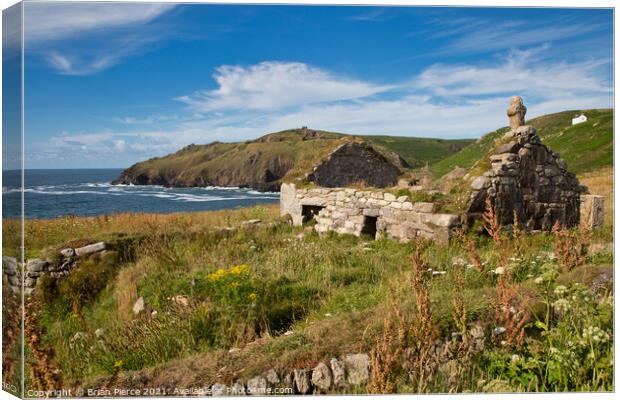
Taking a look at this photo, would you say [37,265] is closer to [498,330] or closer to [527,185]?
[498,330]

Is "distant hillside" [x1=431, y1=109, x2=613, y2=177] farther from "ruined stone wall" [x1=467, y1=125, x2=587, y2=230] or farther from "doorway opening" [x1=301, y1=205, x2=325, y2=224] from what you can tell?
"doorway opening" [x1=301, y1=205, x2=325, y2=224]

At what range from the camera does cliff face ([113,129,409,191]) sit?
14.8 m

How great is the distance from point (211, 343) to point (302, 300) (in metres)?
1.46

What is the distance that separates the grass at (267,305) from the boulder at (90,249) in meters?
0.24

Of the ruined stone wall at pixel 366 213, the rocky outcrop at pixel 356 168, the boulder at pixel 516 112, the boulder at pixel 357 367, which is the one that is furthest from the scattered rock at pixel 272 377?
the rocky outcrop at pixel 356 168

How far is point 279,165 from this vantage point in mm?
21641

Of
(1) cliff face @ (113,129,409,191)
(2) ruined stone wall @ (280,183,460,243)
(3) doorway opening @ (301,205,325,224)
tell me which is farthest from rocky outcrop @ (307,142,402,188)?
(2) ruined stone wall @ (280,183,460,243)

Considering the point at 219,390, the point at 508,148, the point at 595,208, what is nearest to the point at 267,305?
the point at 219,390

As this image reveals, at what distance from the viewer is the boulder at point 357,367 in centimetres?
400

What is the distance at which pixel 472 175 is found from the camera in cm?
934

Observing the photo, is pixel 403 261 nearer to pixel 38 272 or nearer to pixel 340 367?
pixel 340 367

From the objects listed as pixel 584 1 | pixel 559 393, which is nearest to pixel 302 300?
pixel 559 393

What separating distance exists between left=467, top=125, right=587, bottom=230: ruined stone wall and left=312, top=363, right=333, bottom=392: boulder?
5.89 meters

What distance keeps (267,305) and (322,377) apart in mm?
2091
